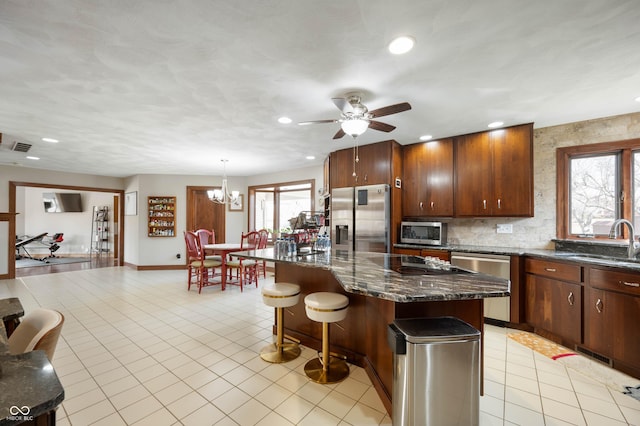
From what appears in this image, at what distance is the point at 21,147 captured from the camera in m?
4.23

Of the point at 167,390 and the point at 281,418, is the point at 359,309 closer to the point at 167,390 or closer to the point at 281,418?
the point at 281,418

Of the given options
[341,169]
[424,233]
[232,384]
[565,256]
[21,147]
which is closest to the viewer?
[232,384]

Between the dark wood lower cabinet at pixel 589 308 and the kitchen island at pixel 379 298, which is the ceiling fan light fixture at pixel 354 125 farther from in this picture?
the dark wood lower cabinet at pixel 589 308

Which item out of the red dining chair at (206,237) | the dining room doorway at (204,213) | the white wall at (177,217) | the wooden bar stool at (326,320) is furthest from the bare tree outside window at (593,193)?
the dining room doorway at (204,213)

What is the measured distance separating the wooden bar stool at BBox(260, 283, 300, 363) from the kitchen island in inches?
9.3

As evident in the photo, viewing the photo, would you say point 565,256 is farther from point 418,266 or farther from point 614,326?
point 418,266

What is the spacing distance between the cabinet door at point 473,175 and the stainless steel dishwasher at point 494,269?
67 centimetres

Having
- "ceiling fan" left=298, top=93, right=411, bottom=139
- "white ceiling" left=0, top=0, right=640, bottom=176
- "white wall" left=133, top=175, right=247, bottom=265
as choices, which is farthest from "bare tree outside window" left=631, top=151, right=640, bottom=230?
"white wall" left=133, top=175, right=247, bottom=265

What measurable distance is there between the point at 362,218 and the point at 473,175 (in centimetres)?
168

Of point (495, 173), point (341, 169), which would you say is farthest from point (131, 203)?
point (495, 173)

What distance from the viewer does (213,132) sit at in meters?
3.66

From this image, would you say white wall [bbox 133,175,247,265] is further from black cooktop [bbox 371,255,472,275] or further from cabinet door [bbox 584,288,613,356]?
cabinet door [bbox 584,288,613,356]

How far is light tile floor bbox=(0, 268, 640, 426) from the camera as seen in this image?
178 centimetres

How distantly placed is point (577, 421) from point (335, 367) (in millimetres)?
1664
